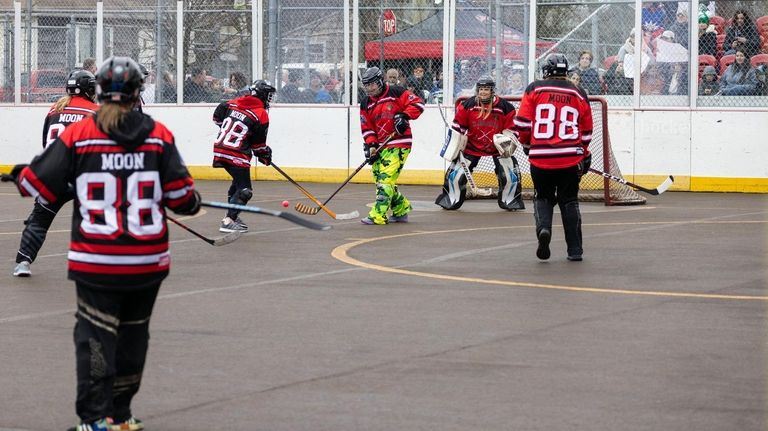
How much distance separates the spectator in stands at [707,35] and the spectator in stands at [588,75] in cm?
164

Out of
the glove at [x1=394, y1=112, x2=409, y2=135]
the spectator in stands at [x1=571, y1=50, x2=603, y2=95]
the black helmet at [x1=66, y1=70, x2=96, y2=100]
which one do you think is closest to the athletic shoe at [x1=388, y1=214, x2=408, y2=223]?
the glove at [x1=394, y1=112, x2=409, y2=135]

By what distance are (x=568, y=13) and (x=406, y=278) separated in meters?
11.5

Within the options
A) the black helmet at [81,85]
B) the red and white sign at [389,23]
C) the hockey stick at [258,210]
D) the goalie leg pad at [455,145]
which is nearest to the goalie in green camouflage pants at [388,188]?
the goalie leg pad at [455,145]

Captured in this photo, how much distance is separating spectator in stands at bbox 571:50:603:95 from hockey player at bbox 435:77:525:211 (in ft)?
12.4

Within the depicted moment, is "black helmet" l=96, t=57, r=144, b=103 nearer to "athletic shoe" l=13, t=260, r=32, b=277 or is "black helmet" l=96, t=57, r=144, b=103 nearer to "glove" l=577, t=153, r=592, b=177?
"athletic shoe" l=13, t=260, r=32, b=277

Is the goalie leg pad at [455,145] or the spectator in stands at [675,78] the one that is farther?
the spectator in stands at [675,78]

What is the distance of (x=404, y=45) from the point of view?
22500mm

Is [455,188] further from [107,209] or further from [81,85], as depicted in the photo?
[107,209]

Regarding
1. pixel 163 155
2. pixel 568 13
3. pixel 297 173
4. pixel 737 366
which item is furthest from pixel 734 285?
pixel 297 173

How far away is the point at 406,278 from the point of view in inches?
431

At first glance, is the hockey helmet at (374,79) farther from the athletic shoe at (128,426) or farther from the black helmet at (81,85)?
the athletic shoe at (128,426)

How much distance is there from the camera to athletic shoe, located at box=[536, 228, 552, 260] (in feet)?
39.1

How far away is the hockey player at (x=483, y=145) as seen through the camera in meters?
17.6

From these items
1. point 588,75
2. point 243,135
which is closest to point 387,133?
point 243,135
